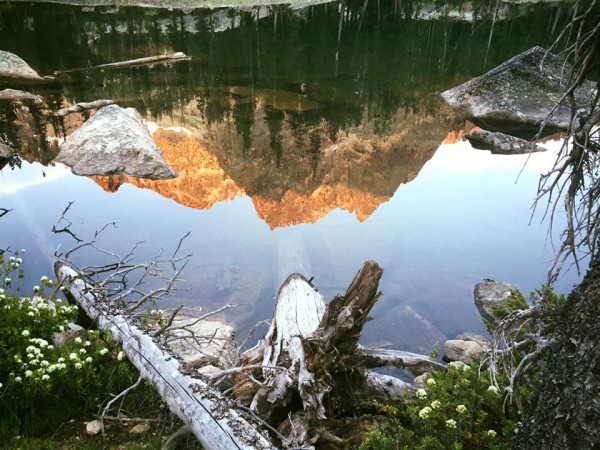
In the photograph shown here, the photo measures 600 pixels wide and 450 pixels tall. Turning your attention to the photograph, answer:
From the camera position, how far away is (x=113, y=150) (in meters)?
16.0

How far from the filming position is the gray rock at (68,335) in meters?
6.62

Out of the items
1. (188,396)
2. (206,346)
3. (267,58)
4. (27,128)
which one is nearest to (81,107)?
(27,128)

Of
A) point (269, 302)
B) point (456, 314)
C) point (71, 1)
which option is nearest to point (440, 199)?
point (456, 314)

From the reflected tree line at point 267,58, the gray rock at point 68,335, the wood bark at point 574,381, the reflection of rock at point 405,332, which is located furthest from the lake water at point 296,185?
the wood bark at point 574,381

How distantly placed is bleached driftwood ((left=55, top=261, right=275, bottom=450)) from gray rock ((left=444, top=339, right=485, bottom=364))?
4495 mm

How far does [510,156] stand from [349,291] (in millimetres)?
14510

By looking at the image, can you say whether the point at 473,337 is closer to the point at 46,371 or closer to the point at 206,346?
the point at 206,346

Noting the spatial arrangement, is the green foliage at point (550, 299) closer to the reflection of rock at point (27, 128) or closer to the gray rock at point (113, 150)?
the gray rock at point (113, 150)

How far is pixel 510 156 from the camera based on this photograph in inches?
706

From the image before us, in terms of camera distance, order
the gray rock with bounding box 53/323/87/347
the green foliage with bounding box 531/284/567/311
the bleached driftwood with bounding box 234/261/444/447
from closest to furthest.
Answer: the green foliage with bounding box 531/284/567/311 → the bleached driftwood with bounding box 234/261/444/447 → the gray rock with bounding box 53/323/87/347

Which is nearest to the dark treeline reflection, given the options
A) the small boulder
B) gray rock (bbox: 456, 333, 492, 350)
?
gray rock (bbox: 456, 333, 492, 350)

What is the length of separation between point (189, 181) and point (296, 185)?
11.4 ft

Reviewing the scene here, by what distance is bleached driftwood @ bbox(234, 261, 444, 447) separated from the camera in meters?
5.24

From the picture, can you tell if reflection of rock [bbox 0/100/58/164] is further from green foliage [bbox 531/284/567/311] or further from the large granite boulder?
green foliage [bbox 531/284/567/311]
